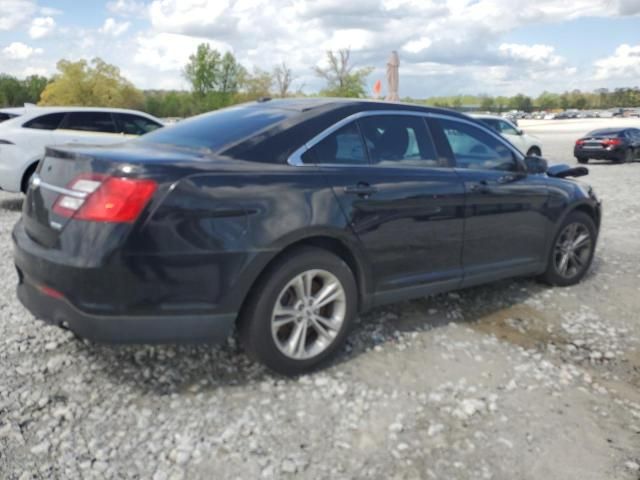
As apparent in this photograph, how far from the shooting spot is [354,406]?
333 centimetres

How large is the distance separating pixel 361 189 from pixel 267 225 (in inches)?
28.8

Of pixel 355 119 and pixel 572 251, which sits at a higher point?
pixel 355 119

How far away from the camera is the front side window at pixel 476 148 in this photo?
14.8ft

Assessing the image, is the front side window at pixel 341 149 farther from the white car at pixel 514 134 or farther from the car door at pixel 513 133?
the car door at pixel 513 133

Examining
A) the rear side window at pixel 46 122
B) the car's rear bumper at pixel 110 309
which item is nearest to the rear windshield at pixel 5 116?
the rear side window at pixel 46 122

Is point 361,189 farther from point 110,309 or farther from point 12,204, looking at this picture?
point 12,204

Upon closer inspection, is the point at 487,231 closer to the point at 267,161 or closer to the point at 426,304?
the point at 426,304

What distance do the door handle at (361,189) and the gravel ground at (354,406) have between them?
1.05m

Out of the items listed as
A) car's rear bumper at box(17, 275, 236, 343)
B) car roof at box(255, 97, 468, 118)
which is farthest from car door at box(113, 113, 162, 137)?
car's rear bumper at box(17, 275, 236, 343)

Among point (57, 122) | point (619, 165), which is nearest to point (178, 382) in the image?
point (57, 122)

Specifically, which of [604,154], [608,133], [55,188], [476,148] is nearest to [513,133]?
[604,154]

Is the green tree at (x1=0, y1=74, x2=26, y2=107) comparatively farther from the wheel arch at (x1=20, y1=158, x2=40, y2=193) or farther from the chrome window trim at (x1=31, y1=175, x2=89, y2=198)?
the chrome window trim at (x1=31, y1=175, x2=89, y2=198)

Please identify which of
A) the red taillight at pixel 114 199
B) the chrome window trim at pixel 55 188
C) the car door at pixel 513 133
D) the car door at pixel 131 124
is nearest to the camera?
the red taillight at pixel 114 199

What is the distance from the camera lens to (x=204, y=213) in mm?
3096
